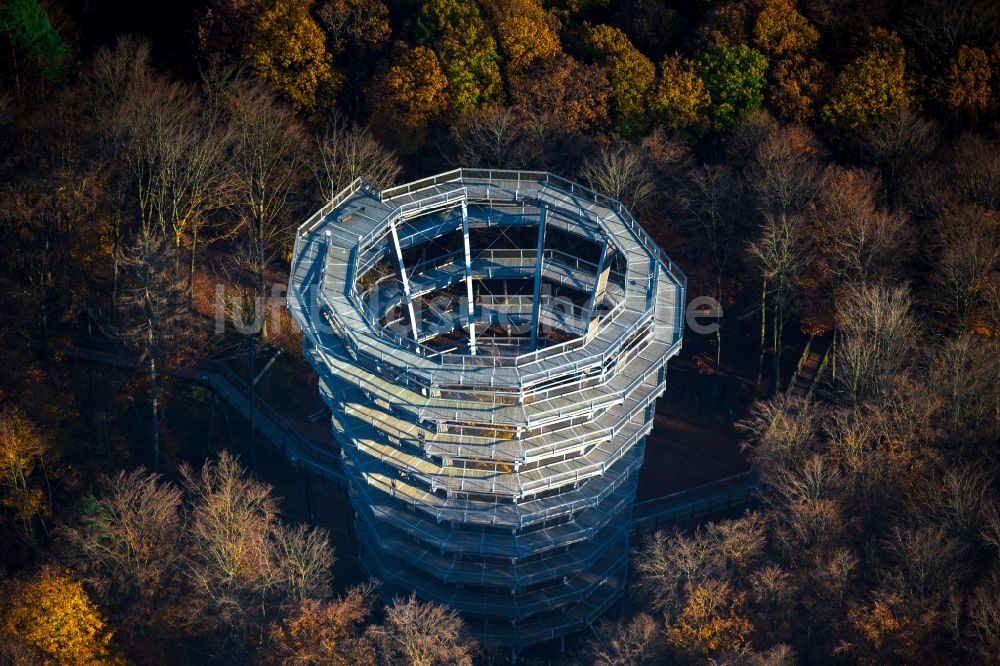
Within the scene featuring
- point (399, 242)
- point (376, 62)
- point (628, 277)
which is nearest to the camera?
point (628, 277)

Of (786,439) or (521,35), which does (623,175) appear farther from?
(786,439)

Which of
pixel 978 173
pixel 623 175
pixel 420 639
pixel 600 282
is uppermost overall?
pixel 978 173

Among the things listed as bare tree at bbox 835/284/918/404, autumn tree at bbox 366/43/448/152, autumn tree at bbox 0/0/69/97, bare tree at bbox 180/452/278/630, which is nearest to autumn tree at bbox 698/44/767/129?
autumn tree at bbox 366/43/448/152

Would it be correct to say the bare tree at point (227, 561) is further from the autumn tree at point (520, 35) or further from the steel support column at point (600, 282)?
the autumn tree at point (520, 35)

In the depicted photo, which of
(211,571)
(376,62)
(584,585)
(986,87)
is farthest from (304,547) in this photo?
(986,87)

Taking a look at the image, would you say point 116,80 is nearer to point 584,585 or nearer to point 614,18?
point 614,18

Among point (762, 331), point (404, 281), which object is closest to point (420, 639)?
point (404, 281)

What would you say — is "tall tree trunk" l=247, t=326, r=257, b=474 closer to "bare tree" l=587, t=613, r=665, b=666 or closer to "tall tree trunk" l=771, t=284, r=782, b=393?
"bare tree" l=587, t=613, r=665, b=666
